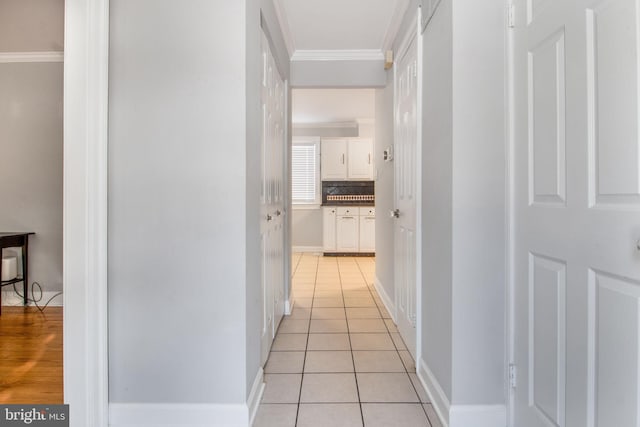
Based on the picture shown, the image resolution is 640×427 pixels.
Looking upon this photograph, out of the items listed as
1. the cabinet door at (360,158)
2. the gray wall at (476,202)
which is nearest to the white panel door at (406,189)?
the gray wall at (476,202)

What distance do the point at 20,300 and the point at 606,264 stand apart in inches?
174

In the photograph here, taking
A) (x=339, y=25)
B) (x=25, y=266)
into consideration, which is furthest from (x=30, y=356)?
(x=339, y=25)

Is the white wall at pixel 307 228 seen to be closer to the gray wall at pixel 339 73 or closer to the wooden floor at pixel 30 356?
the gray wall at pixel 339 73

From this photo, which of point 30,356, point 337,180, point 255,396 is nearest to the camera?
point 255,396

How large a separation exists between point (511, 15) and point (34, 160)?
13.3ft

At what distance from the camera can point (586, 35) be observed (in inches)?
→ 41.5

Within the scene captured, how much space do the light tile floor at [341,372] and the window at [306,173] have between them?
3518mm

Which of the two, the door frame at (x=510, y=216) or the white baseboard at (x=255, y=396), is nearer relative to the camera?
the door frame at (x=510, y=216)

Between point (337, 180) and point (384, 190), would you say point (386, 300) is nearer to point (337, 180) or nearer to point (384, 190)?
point (384, 190)

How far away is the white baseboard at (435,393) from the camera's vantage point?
1.57 metres

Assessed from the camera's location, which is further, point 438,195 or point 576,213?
point 438,195

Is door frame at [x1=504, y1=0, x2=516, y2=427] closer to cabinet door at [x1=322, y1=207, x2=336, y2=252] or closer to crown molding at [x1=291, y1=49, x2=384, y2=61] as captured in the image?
crown molding at [x1=291, y1=49, x2=384, y2=61]

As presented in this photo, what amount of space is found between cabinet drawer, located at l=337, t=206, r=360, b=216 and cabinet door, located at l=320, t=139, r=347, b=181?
28.3 inches

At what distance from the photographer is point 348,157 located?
672cm
